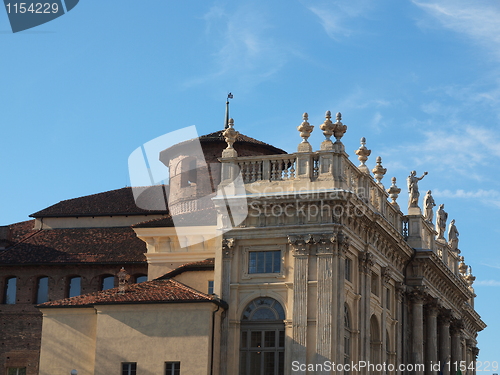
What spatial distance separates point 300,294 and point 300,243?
1931 millimetres

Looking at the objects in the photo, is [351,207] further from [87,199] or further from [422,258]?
[87,199]

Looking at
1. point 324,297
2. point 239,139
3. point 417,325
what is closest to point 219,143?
point 239,139

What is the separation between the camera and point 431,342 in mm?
49875

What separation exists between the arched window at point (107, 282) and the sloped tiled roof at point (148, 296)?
8539mm

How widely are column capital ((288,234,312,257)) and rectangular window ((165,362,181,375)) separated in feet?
19.5

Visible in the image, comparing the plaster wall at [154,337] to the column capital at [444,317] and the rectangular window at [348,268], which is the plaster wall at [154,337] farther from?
the column capital at [444,317]

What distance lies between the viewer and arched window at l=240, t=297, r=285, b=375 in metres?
38.3

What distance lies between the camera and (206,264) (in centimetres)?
4109

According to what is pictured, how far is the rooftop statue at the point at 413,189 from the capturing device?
49781mm

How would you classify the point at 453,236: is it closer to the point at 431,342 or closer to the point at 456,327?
the point at 456,327

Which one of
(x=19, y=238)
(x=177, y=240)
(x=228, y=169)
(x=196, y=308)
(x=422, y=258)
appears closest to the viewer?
(x=196, y=308)

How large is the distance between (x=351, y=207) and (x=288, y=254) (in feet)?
9.96

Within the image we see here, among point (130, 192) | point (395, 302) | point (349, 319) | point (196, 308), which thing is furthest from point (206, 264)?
point (130, 192)

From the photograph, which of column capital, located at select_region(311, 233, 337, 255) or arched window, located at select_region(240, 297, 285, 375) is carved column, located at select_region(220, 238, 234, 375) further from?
column capital, located at select_region(311, 233, 337, 255)
